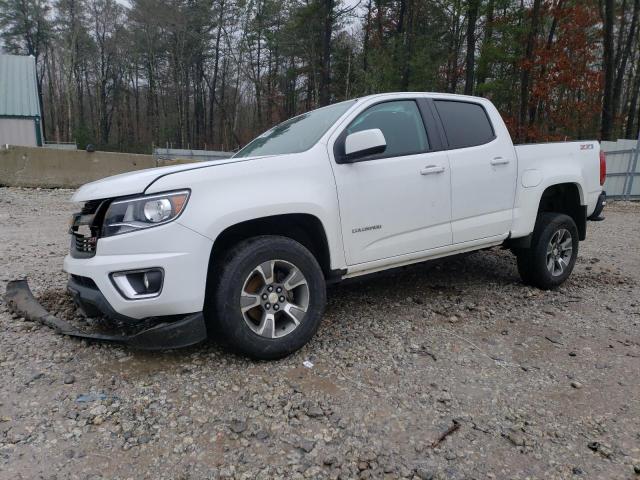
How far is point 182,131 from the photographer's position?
45938mm

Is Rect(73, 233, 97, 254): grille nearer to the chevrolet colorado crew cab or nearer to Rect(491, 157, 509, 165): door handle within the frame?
the chevrolet colorado crew cab

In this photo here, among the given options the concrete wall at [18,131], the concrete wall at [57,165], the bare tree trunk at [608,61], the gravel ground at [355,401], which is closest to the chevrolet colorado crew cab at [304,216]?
the gravel ground at [355,401]

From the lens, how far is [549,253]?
4469 millimetres

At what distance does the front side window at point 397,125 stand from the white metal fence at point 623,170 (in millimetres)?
13837

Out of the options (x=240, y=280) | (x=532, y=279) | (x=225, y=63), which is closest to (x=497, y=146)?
(x=532, y=279)

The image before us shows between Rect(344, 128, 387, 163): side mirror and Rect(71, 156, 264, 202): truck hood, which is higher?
Rect(344, 128, 387, 163): side mirror

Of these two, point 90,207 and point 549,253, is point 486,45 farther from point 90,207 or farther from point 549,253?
point 90,207

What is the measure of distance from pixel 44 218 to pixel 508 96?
74.1ft

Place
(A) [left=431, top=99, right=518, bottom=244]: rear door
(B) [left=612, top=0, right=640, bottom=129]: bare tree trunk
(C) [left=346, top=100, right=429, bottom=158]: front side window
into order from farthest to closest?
(B) [left=612, top=0, right=640, bottom=129]: bare tree trunk
(A) [left=431, top=99, right=518, bottom=244]: rear door
(C) [left=346, top=100, right=429, bottom=158]: front side window

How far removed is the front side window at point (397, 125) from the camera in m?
3.46

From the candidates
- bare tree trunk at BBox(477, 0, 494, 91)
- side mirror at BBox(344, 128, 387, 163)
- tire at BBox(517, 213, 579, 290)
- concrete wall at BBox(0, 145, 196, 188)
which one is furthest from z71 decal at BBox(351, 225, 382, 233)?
bare tree trunk at BBox(477, 0, 494, 91)

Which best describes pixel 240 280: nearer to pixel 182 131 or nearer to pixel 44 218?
pixel 44 218

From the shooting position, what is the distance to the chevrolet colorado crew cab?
8.41ft

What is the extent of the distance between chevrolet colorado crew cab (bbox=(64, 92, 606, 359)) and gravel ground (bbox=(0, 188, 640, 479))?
0.35 m
